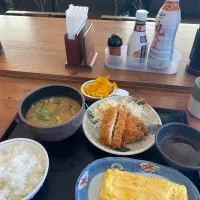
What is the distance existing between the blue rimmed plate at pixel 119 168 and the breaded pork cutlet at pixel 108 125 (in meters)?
A: 0.10

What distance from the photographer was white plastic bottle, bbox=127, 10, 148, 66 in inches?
45.9

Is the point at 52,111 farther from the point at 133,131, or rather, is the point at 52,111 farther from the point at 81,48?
the point at 81,48

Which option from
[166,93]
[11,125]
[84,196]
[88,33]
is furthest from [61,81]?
[84,196]

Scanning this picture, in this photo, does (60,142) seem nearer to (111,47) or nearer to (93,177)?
(93,177)

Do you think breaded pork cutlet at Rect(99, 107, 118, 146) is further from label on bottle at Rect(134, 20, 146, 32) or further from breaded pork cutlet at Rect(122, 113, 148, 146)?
label on bottle at Rect(134, 20, 146, 32)

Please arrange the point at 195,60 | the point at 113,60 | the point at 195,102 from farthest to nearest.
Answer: the point at 113,60 → the point at 195,60 → the point at 195,102

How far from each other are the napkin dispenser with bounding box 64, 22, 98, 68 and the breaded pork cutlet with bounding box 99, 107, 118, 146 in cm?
49

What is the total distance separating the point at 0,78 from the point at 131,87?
832mm

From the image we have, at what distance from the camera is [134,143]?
2.98 ft

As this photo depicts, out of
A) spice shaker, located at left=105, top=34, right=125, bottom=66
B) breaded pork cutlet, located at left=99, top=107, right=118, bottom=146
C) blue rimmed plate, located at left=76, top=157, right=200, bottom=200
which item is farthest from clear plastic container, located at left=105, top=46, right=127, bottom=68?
blue rimmed plate, located at left=76, top=157, right=200, bottom=200

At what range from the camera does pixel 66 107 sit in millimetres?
934

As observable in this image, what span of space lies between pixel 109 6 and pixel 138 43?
379 centimetres

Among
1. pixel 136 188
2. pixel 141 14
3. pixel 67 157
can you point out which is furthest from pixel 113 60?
pixel 136 188

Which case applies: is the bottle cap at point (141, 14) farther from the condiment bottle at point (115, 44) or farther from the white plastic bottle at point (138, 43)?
the condiment bottle at point (115, 44)
